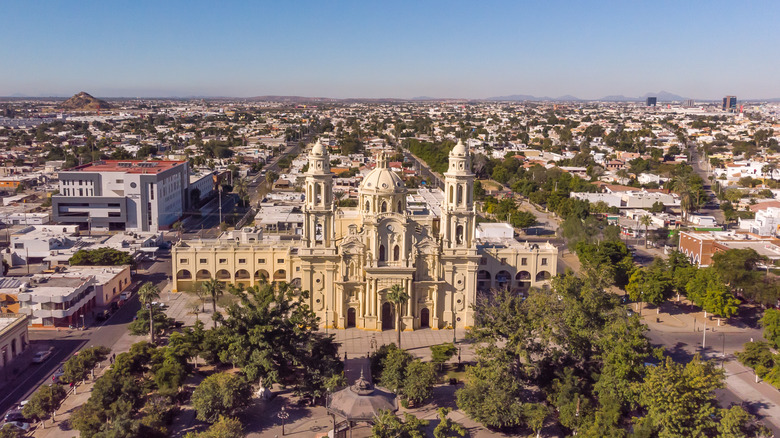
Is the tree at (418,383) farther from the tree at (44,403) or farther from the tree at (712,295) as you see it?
the tree at (712,295)

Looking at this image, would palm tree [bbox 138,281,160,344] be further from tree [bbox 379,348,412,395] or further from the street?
tree [bbox 379,348,412,395]

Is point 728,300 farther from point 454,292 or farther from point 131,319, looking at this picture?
point 131,319

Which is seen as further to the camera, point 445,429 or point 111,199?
point 111,199

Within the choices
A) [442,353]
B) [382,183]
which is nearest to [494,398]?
[442,353]

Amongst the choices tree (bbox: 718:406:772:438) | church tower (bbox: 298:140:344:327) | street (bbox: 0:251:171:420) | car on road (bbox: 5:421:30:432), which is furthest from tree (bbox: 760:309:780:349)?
street (bbox: 0:251:171:420)

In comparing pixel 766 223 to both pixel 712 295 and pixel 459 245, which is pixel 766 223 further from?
pixel 459 245

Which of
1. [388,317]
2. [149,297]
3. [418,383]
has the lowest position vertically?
[388,317]
